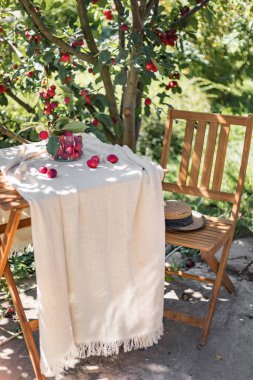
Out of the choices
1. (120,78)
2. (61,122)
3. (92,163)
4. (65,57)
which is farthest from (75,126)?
(65,57)

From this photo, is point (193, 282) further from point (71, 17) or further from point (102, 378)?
point (71, 17)

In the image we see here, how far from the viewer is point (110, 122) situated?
4258mm

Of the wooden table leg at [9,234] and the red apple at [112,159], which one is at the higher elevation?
the red apple at [112,159]

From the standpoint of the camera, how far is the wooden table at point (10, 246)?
2941mm

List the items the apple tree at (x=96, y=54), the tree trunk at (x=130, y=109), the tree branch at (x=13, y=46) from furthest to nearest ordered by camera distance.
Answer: the tree branch at (x=13, y=46) → the tree trunk at (x=130, y=109) → the apple tree at (x=96, y=54)

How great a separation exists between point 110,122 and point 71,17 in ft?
2.46

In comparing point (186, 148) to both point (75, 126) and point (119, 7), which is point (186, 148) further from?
point (119, 7)

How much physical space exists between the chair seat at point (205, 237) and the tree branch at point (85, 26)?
1403mm

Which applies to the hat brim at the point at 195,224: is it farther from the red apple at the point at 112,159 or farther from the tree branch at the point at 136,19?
the tree branch at the point at 136,19

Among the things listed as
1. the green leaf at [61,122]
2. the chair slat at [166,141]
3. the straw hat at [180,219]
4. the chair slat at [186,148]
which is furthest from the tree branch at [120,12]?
the straw hat at [180,219]

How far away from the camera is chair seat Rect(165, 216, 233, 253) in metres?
3.34

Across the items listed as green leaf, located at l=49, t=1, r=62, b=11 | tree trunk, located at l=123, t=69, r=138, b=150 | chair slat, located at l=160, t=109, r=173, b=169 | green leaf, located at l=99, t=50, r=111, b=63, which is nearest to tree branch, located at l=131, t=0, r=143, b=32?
tree trunk, located at l=123, t=69, r=138, b=150

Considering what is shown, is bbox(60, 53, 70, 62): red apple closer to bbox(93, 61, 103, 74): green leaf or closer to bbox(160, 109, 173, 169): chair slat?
bbox(93, 61, 103, 74): green leaf

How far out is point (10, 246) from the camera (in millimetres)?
3041
